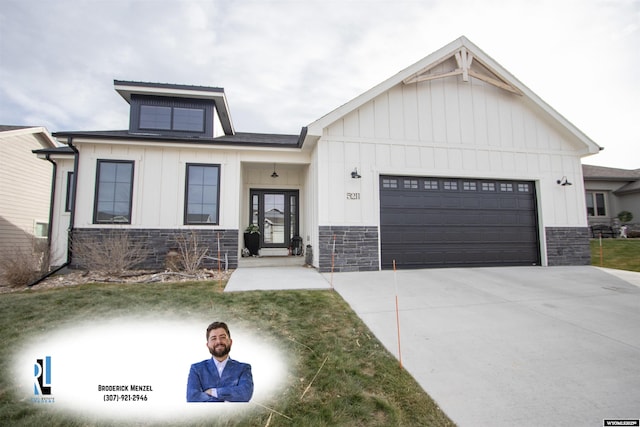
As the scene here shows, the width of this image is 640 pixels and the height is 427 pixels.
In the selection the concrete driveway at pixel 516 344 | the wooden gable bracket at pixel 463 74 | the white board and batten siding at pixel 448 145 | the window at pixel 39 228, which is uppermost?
the wooden gable bracket at pixel 463 74

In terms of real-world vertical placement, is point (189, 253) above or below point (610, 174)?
below

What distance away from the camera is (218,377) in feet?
6.20

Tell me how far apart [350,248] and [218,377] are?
569cm

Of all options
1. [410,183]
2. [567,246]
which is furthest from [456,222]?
[567,246]

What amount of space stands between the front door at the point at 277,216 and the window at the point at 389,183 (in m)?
3.47

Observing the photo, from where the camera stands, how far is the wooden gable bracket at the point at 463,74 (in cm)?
785

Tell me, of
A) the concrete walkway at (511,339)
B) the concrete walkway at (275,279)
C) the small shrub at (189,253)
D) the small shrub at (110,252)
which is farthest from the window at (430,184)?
the small shrub at (110,252)

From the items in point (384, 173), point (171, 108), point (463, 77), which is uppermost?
point (463, 77)

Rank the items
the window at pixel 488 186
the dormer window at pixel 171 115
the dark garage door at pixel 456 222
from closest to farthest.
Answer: the dark garage door at pixel 456 222
the window at pixel 488 186
the dormer window at pixel 171 115

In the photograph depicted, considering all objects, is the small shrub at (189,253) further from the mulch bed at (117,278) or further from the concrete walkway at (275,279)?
the concrete walkway at (275,279)

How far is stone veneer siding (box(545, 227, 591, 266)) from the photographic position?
8445 millimetres

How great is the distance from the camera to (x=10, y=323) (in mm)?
3598

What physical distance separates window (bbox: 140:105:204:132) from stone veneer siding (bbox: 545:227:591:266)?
11716mm

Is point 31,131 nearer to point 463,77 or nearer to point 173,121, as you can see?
point 173,121
